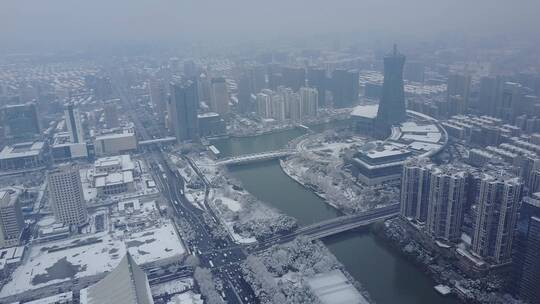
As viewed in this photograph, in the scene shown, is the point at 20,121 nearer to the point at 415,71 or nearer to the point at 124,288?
the point at 124,288

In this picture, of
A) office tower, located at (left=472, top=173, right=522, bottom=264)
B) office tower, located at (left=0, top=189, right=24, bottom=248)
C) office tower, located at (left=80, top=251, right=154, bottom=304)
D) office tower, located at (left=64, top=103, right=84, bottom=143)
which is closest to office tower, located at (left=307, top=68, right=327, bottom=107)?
office tower, located at (left=64, top=103, right=84, bottom=143)

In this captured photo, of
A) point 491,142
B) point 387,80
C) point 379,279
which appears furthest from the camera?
point 387,80

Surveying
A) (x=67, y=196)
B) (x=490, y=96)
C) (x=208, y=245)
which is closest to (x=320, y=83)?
→ (x=490, y=96)

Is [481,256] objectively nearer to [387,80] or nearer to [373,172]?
[373,172]

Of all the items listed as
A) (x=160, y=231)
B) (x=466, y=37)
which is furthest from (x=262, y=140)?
(x=466, y=37)

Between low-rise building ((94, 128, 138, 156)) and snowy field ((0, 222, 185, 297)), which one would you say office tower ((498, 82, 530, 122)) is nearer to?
snowy field ((0, 222, 185, 297))

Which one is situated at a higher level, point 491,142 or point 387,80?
point 387,80
